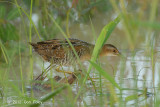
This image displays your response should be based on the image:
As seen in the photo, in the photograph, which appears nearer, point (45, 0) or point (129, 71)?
point (129, 71)

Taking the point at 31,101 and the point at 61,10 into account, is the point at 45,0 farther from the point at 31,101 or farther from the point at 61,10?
the point at 31,101

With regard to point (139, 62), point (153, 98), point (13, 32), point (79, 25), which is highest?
point (79, 25)

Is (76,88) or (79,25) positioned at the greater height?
(79,25)

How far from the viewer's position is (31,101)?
2.37 m

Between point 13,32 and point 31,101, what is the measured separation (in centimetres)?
172

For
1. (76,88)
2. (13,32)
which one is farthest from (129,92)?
(13,32)

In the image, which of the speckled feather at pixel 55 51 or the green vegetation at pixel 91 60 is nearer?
the green vegetation at pixel 91 60

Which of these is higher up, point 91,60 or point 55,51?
point 55,51

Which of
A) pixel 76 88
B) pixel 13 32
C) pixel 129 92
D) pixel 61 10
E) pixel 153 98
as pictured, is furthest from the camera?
pixel 61 10

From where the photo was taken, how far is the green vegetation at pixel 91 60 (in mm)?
2053

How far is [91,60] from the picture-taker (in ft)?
8.40

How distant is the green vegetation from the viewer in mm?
2053

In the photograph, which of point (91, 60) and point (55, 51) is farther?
point (55, 51)

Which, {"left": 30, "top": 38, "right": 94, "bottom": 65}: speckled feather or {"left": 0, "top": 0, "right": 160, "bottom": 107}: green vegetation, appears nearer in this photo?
{"left": 0, "top": 0, "right": 160, "bottom": 107}: green vegetation
